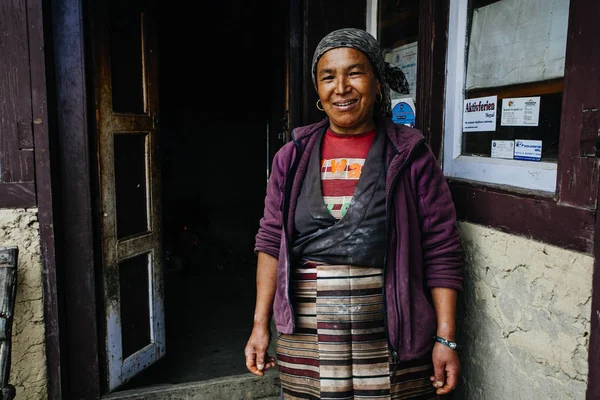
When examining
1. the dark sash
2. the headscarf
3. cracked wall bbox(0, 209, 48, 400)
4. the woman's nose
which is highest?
the headscarf

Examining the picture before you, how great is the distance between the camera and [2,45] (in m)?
2.23

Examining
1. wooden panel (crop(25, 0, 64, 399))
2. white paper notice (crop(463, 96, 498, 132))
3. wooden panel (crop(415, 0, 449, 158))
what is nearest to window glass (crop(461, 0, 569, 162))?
white paper notice (crop(463, 96, 498, 132))

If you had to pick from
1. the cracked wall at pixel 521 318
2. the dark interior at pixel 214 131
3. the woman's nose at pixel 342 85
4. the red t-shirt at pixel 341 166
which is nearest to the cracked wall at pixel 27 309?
the red t-shirt at pixel 341 166

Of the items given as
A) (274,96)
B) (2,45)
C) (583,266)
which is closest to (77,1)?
(2,45)

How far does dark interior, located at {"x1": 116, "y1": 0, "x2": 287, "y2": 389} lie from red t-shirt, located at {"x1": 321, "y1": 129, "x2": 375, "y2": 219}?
401 centimetres

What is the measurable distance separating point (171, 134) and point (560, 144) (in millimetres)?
5782

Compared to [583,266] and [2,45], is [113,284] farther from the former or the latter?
[583,266]

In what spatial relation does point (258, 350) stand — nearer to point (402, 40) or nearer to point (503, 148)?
point (503, 148)

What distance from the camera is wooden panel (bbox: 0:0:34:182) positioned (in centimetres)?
222

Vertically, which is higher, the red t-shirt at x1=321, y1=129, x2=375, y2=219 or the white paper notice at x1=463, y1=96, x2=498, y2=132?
the white paper notice at x1=463, y1=96, x2=498, y2=132

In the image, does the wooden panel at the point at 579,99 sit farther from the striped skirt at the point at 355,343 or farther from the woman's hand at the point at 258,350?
the woman's hand at the point at 258,350

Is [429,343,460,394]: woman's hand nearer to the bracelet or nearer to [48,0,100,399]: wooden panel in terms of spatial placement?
the bracelet

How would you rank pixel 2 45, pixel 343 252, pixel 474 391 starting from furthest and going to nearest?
pixel 2 45 → pixel 474 391 → pixel 343 252

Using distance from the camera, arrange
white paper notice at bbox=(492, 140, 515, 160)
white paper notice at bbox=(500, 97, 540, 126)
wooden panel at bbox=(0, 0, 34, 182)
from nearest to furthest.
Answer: white paper notice at bbox=(500, 97, 540, 126)
white paper notice at bbox=(492, 140, 515, 160)
wooden panel at bbox=(0, 0, 34, 182)
